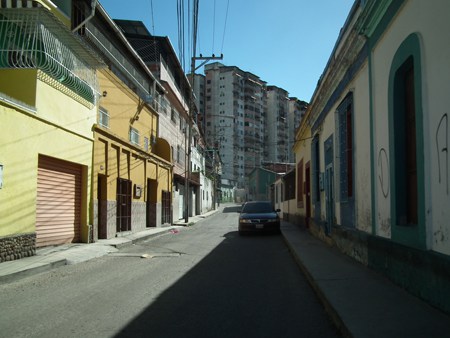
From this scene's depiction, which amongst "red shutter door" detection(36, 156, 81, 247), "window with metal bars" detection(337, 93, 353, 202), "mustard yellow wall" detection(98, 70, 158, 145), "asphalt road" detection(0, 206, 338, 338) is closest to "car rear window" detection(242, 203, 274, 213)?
"mustard yellow wall" detection(98, 70, 158, 145)

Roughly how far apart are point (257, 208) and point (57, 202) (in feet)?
34.2

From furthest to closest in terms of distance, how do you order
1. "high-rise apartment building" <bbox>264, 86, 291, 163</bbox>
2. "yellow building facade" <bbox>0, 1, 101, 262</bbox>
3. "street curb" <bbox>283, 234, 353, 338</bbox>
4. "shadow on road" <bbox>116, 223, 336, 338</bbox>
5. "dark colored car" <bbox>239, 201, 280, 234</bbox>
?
1. "high-rise apartment building" <bbox>264, 86, 291, 163</bbox>
2. "dark colored car" <bbox>239, 201, 280, 234</bbox>
3. "yellow building facade" <bbox>0, 1, 101, 262</bbox>
4. "shadow on road" <bbox>116, 223, 336, 338</bbox>
5. "street curb" <bbox>283, 234, 353, 338</bbox>

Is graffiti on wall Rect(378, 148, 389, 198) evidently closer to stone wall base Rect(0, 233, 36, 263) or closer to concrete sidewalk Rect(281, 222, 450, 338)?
concrete sidewalk Rect(281, 222, 450, 338)

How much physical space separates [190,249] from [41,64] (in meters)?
7.02

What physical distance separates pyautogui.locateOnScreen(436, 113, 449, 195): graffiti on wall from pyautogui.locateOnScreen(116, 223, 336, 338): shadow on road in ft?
7.36

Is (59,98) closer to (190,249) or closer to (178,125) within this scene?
(190,249)

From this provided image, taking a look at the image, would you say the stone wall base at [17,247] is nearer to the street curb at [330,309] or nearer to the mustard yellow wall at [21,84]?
the mustard yellow wall at [21,84]

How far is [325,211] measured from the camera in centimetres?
1520

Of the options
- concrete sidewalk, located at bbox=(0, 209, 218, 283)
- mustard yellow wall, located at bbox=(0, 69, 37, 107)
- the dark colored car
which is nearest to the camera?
concrete sidewalk, located at bbox=(0, 209, 218, 283)

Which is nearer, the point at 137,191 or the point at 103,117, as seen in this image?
the point at 103,117

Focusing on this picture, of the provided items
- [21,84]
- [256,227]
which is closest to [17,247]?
[21,84]

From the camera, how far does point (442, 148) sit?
541cm

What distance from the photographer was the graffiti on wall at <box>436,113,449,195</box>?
5297mm

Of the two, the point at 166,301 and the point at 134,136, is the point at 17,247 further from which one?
the point at 134,136
